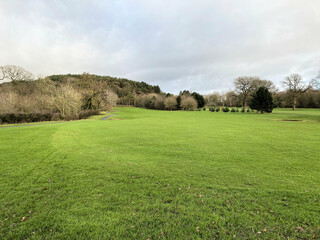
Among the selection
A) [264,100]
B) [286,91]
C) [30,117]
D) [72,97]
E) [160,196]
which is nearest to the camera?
[160,196]

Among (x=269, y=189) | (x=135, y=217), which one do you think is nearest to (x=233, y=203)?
(x=269, y=189)

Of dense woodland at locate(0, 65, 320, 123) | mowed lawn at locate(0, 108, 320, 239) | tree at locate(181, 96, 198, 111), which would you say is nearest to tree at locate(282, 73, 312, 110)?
dense woodland at locate(0, 65, 320, 123)

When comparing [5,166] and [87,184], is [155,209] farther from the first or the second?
[5,166]

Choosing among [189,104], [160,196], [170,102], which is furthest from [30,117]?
[189,104]

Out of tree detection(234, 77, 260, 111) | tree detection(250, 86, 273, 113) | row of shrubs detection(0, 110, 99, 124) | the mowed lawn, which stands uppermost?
tree detection(234, 77, 260, 111)

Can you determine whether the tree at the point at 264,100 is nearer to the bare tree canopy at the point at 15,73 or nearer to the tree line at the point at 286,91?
the tree line at the point at 286,91

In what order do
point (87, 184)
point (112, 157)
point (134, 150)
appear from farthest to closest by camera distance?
point (134, 150) → point (112, 157) → point (87, 184)

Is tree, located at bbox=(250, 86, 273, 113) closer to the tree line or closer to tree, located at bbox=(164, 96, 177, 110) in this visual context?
the tree line

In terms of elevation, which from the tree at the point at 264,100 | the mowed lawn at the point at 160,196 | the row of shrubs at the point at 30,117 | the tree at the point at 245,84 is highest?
the tree at the point at 245,84

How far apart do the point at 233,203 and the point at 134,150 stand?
239 inches

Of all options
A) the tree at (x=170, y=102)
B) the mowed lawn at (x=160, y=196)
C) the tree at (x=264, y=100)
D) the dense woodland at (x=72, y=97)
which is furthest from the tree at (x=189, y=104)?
the mowed lawn at (x=160, y=196)

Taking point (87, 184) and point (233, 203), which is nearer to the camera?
point (233, 203)

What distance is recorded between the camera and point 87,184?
16.1 feet

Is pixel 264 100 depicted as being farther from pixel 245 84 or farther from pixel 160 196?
pixel 160 196
